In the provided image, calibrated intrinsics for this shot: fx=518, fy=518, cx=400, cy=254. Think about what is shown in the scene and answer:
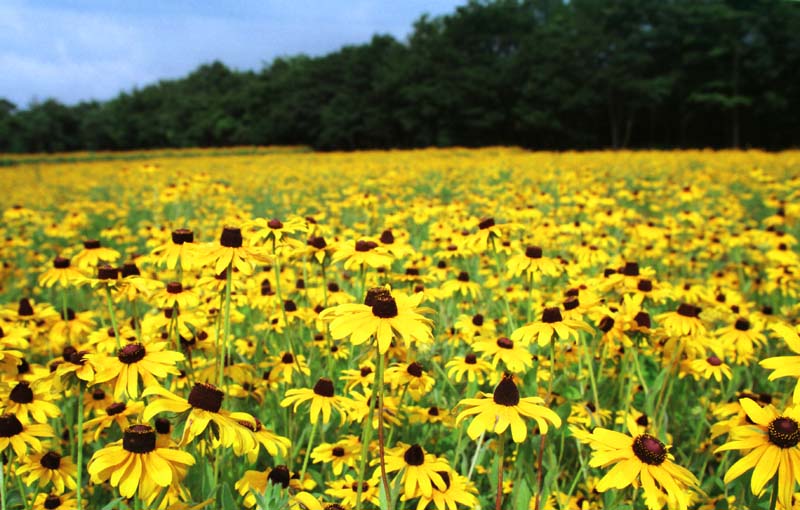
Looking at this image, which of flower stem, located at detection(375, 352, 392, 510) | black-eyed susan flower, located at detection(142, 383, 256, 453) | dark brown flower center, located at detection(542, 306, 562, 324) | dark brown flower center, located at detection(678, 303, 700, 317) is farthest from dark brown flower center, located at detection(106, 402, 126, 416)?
dark brown flower center, located at detection(678, 303, 700, 317)

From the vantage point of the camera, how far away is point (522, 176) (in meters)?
12.1

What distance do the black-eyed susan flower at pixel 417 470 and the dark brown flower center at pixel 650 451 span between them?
559 millimetres

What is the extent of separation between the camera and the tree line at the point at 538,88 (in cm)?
3662

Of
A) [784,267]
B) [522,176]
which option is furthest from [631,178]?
[784,267]

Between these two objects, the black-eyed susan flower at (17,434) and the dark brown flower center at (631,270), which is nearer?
the black-eyed susan flower at (17,434)

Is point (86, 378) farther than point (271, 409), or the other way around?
point (271, 409)

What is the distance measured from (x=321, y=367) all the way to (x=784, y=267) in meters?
3.83

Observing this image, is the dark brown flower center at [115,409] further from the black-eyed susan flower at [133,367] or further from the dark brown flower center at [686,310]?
the dark brown flower center at [686,310]

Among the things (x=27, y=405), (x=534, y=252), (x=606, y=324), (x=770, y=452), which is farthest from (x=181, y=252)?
(x=770, y=452)

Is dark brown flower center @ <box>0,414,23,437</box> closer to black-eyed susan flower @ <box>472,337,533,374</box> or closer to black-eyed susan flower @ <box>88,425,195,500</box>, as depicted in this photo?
black-eyed susan flower @ <box>88,425,195,500</box>

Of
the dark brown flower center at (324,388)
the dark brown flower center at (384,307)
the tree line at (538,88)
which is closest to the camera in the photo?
the dark brown flower center at (384,307)

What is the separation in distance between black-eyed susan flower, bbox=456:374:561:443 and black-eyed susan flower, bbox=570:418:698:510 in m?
0.16

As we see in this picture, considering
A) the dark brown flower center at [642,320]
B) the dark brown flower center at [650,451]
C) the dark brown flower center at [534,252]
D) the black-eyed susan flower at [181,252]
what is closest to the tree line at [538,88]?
the dark brown flower center at [534,252]

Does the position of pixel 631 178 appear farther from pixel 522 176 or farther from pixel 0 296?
pixel 0 296
